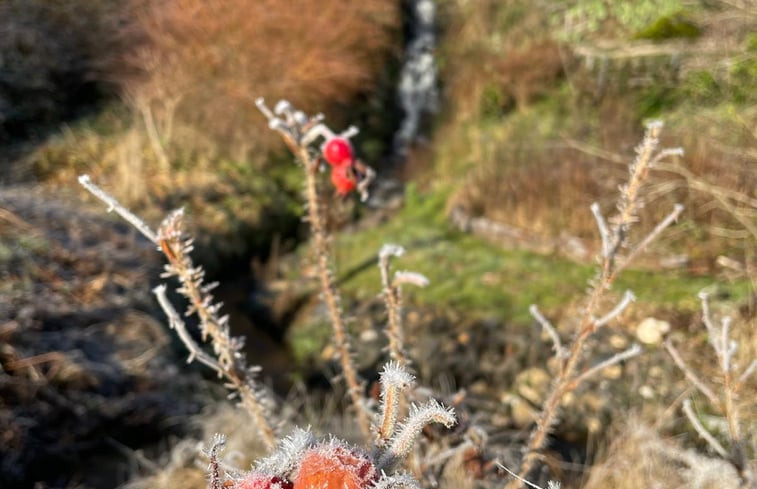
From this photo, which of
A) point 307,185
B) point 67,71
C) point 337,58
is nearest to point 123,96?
point 67,71

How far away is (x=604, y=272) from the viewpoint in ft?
2.92

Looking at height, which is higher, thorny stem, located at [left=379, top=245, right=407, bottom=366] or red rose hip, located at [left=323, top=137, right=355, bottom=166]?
red rose hip, located at [left=323, top=137, right=355, bottom=166]

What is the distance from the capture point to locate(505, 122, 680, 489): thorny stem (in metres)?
0.83

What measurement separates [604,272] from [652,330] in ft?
9.58

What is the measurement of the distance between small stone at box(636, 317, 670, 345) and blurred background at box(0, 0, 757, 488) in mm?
78

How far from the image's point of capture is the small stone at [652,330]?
345 centimetres

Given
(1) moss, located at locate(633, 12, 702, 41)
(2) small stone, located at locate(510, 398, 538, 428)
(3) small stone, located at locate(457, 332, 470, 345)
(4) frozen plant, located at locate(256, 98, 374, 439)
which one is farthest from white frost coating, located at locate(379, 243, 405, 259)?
(1) moss, located at locate(633, 12, 702, 41)

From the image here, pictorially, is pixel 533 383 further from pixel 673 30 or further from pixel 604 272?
pixel 673 30

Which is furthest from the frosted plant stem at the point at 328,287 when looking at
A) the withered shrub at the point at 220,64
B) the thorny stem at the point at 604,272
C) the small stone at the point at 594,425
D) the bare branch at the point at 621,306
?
the withered shrub at the point at 220,64

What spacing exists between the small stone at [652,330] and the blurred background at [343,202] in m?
0.08

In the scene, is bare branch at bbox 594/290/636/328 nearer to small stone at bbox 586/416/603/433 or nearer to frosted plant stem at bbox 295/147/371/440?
frosted plant stem at bbox 295/147/371/440

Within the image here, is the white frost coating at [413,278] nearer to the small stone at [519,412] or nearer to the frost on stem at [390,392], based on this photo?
the frost on stem at [390,392]

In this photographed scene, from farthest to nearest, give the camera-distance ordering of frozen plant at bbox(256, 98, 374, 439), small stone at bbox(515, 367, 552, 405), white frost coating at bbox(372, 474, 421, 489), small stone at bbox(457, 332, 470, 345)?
1. small stone at bbox(457, 332, 470, 345)
2. small stone at bbox(515, 367, 552, 405)
3. frozen plant at bbox(256, 98, 374, 439)
4. white frost coating at bbox(372, 474, 421, 489)

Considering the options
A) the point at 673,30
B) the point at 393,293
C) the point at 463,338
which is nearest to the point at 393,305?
the point at 393,293
